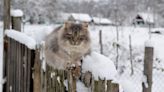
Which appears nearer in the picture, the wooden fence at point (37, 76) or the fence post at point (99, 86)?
the fence post at point (99, 86)

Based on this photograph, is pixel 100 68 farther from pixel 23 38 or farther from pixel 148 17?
pixel 148 17

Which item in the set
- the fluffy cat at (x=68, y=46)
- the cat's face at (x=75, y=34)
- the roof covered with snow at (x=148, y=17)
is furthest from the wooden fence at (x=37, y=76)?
the roof covered with snow at (x=148, y=17)

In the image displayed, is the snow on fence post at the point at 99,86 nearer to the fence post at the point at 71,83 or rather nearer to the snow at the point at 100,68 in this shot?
the snow at the point at 100,68

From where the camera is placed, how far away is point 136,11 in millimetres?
41281

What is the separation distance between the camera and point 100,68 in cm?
254

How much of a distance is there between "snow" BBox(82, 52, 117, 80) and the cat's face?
1.62 ft

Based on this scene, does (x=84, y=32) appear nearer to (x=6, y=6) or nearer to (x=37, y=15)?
(x=6, y=6)

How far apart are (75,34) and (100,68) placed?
3.46 feet

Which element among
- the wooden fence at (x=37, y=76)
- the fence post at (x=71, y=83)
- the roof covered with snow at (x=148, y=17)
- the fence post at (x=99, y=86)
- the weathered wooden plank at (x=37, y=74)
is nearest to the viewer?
the fence post at (x=99, y=86)

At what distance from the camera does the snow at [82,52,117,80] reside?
2390 millimetres

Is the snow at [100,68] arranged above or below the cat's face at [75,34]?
below

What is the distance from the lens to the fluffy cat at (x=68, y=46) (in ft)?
11.0

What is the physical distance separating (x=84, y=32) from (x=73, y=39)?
6.6 inches

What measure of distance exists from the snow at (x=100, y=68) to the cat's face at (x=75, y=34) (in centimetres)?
49
